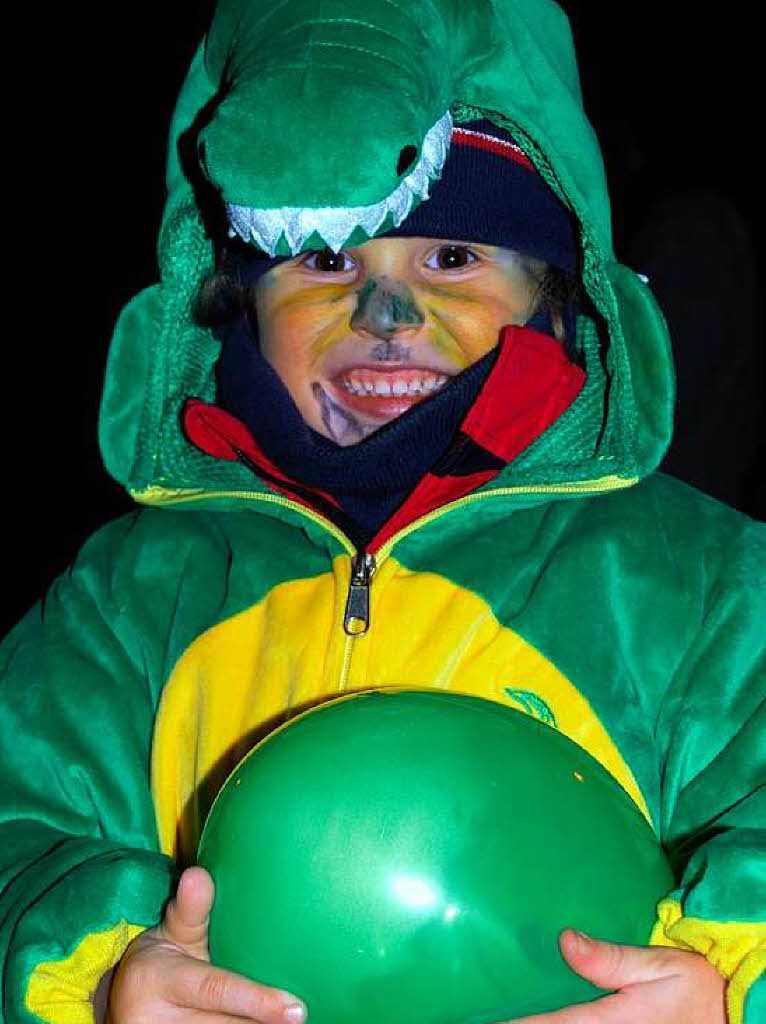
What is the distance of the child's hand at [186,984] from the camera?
96 centimetres

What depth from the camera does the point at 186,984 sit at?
1011 mm

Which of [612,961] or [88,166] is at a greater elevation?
[612,961]

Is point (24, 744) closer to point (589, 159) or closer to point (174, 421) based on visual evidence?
point (174, 421)

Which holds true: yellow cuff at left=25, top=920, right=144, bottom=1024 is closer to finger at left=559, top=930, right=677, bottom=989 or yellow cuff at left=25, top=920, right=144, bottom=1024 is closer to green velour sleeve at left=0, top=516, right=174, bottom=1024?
green velour sleeve at left=0, top=516, right=174, bottom=1024

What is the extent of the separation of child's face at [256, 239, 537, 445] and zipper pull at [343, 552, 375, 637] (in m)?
0.15

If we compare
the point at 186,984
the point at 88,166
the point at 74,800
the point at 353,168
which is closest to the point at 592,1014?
the point at 186,984

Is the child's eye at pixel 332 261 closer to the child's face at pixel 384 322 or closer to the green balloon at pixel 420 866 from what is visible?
the child's face at pixel 384 322

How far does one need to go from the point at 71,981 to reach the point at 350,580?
40 centimetres

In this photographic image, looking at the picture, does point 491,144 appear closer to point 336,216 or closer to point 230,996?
point 336,216

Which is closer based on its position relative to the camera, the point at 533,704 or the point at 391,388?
the point at 533,704

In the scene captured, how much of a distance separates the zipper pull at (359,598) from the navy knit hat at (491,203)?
316 mm

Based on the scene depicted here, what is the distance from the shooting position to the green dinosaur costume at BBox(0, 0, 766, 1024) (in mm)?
1153

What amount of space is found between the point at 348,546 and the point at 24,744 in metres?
0.33

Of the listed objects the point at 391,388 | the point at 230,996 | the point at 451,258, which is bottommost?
the point at 230,996
